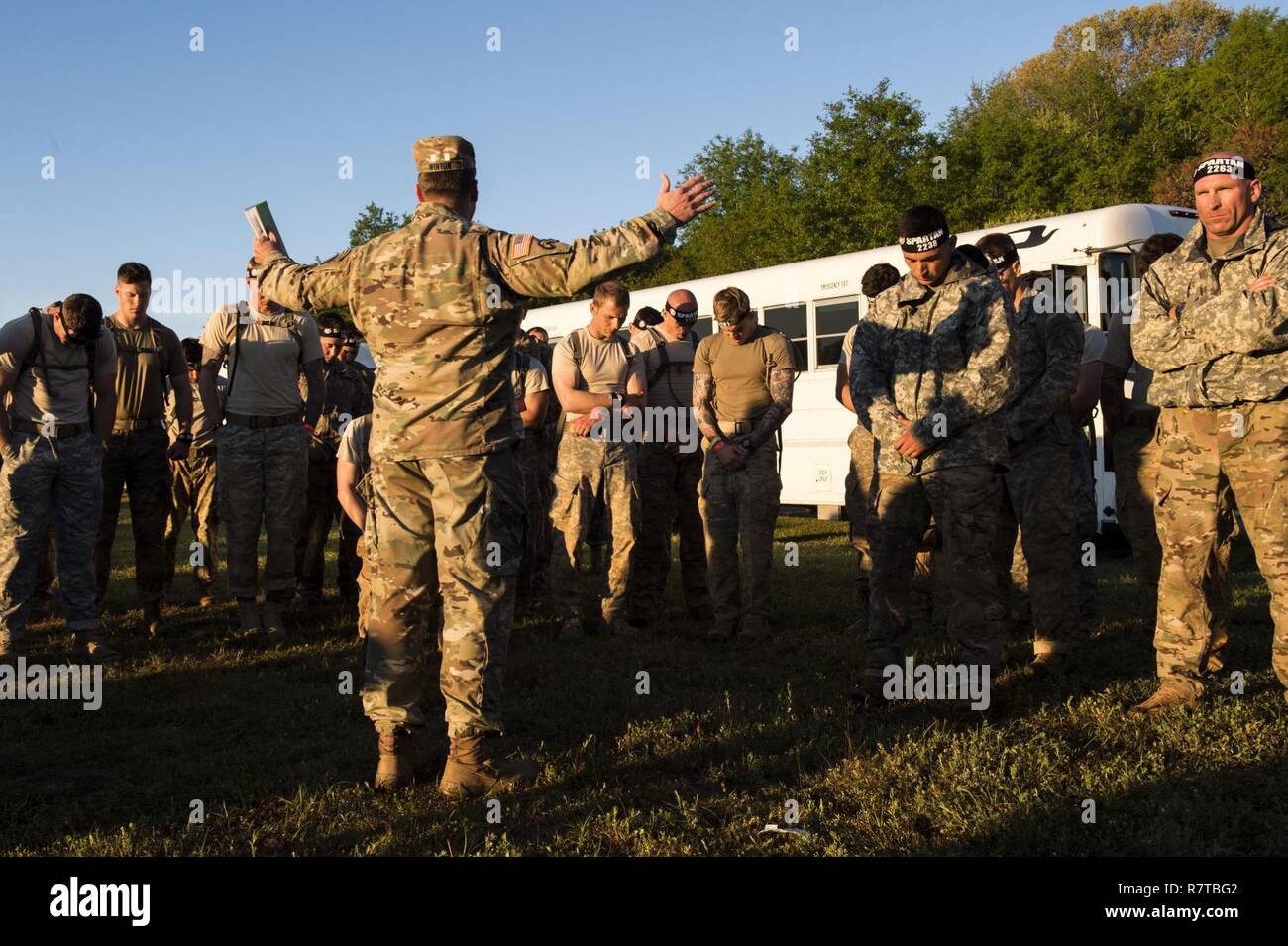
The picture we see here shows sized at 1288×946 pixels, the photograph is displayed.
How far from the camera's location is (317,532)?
9.55 m

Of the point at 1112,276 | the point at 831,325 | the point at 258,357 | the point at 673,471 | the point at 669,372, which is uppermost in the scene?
the point at 1112,276

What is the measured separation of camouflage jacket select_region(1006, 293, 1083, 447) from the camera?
6457 millimetres

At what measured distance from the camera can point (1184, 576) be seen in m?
5.34

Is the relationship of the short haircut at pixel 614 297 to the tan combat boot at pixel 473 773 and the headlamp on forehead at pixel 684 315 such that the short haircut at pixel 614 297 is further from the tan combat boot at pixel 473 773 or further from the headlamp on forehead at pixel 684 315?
the tan combat boot at pixel 473 773

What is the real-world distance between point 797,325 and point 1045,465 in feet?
29.0

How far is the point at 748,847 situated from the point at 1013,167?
41.7 metres

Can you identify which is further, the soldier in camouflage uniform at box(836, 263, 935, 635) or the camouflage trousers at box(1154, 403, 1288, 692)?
the soldier in camouflage uniform at box(836, 263, 935, 635)

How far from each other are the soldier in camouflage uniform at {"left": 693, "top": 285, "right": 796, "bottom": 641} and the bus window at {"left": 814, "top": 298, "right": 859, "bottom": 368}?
21.2ft

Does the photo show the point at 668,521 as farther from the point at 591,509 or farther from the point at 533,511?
the point at 533,511

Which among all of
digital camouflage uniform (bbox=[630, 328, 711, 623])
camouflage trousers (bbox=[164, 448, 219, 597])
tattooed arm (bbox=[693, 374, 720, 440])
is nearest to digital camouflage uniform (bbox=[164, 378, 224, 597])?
camouflage trousers (bbox=[164, 448, 219, 597])

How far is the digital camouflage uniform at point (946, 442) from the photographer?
212 inches

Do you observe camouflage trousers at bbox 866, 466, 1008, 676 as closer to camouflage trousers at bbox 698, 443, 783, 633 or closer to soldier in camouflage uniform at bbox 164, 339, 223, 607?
camouflage trousers at bbox 698, 443, 783, 633

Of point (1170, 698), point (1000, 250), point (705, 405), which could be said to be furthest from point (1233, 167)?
point (705, 405)
